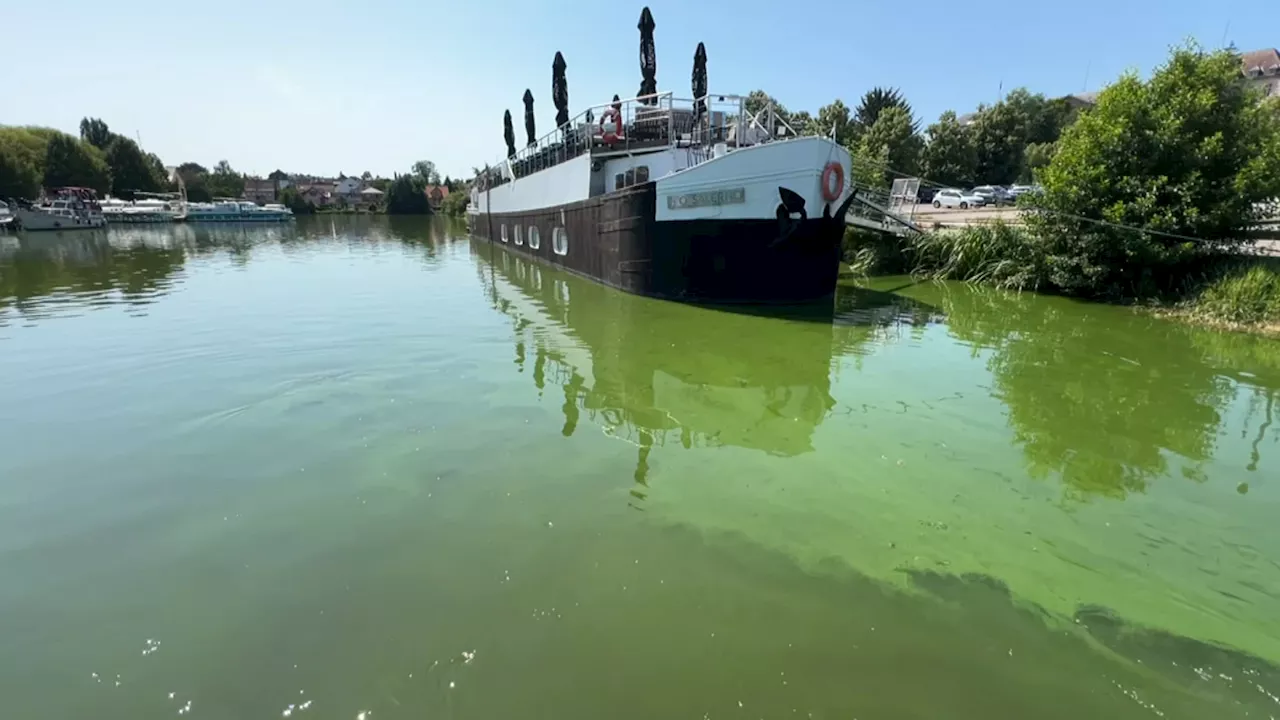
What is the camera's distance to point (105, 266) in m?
22.2

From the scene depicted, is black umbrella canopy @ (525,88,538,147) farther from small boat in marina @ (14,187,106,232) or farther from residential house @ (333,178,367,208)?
residential house @ (333,178,367,208)

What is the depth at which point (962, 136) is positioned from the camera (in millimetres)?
45844

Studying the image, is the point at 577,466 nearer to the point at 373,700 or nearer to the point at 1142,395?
the point at 373,700

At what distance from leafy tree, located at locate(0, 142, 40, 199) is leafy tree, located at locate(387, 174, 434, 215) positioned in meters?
41.4

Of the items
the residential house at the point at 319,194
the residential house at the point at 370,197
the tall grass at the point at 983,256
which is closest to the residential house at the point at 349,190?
the residential house at the point at 370,197

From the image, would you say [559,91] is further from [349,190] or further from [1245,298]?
[349,190]

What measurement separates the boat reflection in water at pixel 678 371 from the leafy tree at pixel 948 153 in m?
39.4

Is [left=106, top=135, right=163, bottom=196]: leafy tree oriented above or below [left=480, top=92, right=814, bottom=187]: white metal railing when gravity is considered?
above

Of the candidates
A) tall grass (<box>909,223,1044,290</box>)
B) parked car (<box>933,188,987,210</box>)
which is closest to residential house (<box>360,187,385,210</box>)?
parked car (<box>933,188,987,210</box>)

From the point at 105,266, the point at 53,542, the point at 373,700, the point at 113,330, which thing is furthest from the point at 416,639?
the point at 105,266

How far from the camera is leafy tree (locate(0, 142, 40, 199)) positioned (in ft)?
175

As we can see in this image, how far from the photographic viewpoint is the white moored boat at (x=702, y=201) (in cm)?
1157

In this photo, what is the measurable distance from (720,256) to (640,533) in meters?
8.94

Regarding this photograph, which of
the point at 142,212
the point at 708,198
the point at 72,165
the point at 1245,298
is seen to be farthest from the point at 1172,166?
the point at 72,165
